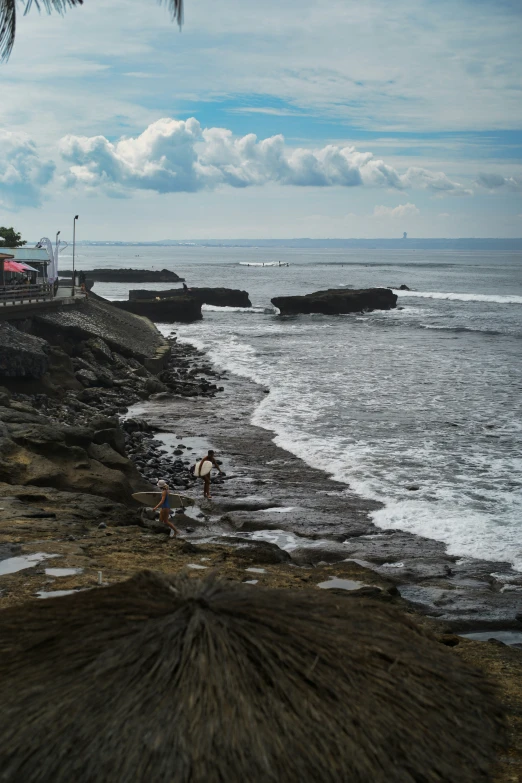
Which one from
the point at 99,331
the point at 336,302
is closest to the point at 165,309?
the point at 336,302

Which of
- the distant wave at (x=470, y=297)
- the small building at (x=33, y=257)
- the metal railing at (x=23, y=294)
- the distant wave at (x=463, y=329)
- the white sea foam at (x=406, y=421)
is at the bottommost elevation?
the white sea foam at (x=406, y=421)

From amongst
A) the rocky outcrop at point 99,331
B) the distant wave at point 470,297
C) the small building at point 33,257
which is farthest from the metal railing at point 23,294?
the distant wave at point 470,297

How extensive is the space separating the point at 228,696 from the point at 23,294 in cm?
3747

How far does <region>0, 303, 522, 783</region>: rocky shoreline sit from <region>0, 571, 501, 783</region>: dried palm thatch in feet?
4.26

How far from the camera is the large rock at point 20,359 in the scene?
26.8 meters

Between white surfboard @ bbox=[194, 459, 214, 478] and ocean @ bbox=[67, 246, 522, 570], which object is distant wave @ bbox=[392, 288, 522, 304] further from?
white surfboard @ bbox=[194, 459, 214, 478]

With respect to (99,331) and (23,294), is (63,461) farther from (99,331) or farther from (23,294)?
(23,294)

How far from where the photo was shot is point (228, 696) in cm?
444

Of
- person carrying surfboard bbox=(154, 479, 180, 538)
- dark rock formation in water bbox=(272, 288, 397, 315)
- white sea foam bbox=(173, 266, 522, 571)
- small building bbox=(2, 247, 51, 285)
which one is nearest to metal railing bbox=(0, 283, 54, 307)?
small building bbox=(2, 247, 51, 285)

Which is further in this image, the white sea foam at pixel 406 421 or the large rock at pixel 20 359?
the large rock at pixel 20 359

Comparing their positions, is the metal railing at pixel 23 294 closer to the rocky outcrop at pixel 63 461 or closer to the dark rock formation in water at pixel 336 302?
the rocky outcrop at pixel 63 461

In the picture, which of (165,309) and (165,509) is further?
(165,309)

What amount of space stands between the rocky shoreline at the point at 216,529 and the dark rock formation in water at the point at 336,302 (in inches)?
2027

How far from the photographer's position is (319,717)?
4.44 meters
